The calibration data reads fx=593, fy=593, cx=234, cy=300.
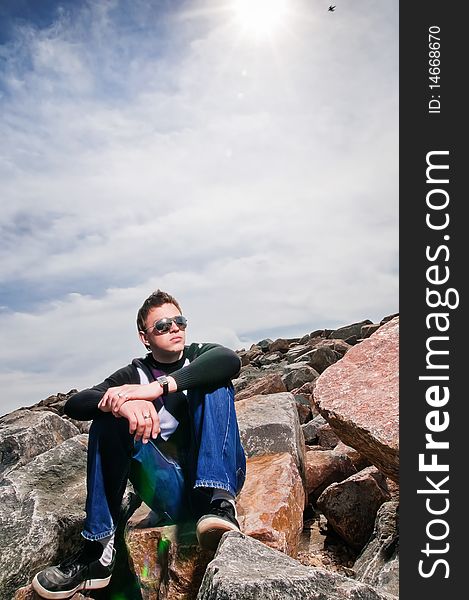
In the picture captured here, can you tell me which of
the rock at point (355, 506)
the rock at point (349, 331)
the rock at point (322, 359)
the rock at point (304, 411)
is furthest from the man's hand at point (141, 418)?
the rock at point (349, 331)

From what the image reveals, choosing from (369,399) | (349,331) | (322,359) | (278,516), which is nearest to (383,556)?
(278,516)

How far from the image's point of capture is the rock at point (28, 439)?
7242mm

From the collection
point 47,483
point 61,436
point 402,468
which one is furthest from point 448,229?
point 61,436

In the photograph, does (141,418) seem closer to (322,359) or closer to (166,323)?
(166,323)

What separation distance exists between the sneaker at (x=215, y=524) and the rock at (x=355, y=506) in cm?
149

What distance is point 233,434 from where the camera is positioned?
13.3 feet

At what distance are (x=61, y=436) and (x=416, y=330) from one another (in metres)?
5.57

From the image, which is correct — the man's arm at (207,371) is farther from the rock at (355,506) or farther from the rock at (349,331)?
the rock at (349,331)

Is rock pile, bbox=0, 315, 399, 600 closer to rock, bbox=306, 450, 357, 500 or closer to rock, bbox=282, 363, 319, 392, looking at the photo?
rock, bbox=306, 450, 357, 500

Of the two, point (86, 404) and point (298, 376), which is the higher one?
point (298, 376)

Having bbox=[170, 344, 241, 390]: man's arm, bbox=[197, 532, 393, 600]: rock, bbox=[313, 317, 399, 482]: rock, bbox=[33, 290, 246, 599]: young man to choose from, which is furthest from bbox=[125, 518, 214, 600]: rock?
bbox=[313, 317, 399, 482]: rock

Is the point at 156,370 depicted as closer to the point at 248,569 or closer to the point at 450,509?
the point at 248,569

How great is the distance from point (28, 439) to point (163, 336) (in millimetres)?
3886

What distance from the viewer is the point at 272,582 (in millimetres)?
2781
